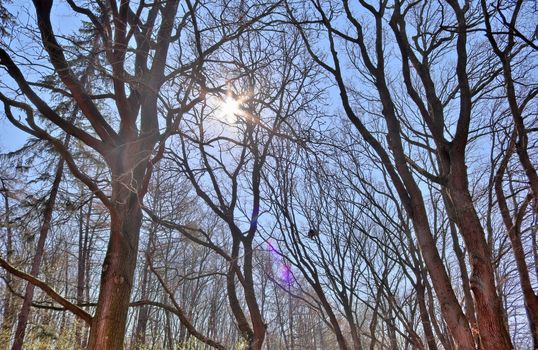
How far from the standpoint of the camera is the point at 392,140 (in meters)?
4.48

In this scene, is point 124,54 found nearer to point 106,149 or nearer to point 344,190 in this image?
point 106,149

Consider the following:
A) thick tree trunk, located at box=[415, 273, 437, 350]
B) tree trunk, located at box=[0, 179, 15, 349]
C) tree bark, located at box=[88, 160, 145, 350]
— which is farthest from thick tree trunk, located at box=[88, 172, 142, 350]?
tree trunk, located at box=[0, 179, 15, 349]

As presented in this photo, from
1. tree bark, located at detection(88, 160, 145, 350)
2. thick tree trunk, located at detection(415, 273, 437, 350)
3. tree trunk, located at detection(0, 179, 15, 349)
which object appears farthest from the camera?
tree trunk, located at detection(0, 179, 15, 349)

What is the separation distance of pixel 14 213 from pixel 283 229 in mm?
6883

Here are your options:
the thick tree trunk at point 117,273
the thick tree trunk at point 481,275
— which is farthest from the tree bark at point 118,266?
the thick tree trunk at point 481,275

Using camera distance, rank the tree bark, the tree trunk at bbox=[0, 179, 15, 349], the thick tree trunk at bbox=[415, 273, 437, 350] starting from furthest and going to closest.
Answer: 1. the tree trunk at bbox=[0, 179, 15, 349]
2. the thick tree trunk at bbox=[415, 273, 437, 350]
3. the tree bark

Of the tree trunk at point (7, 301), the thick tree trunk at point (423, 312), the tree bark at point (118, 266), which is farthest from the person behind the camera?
the tree trunk at point (7, 301)

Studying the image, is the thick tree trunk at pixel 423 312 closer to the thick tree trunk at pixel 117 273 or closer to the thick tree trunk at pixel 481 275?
the thick tree trunk at pixel 481 275

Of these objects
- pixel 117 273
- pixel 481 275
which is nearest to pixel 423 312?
pixel 481 275

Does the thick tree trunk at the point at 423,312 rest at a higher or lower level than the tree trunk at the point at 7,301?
lower

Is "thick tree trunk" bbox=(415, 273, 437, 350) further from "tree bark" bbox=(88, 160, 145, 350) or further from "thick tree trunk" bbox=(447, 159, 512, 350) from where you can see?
"tree bark" bbox=(88, 160, 145, 350)

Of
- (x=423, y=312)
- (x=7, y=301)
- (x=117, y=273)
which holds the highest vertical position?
(x=7, y=301)

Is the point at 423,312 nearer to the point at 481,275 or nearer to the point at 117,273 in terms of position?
the point at 481,275

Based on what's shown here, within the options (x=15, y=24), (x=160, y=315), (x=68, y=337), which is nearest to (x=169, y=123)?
(x=15, y=24)
